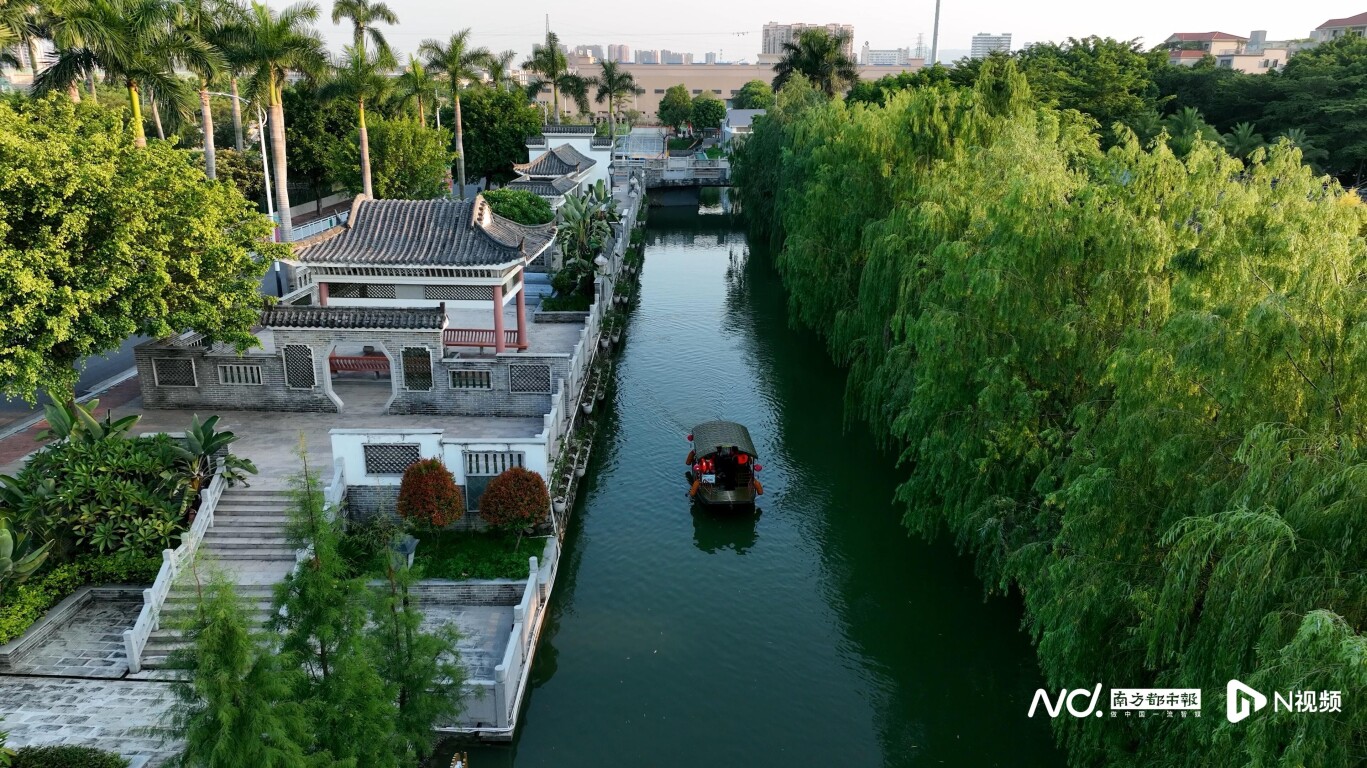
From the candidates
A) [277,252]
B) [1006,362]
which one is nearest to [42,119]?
[277,252]

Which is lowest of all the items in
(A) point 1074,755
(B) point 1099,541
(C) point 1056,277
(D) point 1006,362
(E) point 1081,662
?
(A) point 1074,755

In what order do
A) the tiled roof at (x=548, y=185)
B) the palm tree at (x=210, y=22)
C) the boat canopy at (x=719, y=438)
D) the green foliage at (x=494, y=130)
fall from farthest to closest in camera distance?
the green foliage at (x=494, y=130), the tiled roof at (x=548, y=185), the palm tree at (x=210, y=22), the boat canopy at (x=719, y=438)

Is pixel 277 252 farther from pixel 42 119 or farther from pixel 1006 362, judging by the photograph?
pixel 1006 362

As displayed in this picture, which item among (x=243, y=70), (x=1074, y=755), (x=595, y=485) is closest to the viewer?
(x=1074, y=755)

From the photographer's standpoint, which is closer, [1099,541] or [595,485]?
[1099,541]

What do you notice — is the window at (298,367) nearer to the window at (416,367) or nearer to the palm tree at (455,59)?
the window at (416,367)

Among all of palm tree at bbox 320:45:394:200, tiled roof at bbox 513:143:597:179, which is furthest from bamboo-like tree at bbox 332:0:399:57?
tiled roof at bbox 513:143:597:179

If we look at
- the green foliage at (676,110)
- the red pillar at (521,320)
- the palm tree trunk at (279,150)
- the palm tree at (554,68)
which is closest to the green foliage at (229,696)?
the red pillar at (521,320)
